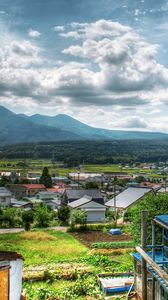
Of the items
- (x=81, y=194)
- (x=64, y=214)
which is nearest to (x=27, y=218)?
(x=64, y=214)

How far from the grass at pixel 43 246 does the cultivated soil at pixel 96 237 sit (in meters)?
0.70

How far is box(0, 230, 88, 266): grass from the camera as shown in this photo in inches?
1019

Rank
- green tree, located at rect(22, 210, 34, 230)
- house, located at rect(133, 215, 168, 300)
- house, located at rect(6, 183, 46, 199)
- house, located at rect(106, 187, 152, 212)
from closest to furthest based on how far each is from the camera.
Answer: house, located at rect(133, 215, 168, 300), green tree, located at rect(22, 210, 34, 230), house, located at rect(106, 187, 152, 212), house, located at rect(6, 183, 46, 199)

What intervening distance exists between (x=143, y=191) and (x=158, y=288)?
41.3m

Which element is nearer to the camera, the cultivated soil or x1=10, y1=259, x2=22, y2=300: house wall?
x1=10, y1=259, x2=22, y2=300: house wall

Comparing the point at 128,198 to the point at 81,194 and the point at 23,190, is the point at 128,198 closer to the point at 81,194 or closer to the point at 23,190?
the point at 81,194

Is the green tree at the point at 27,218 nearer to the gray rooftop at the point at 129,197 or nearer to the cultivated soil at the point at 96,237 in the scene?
the cultivated soil at the point at 96,237

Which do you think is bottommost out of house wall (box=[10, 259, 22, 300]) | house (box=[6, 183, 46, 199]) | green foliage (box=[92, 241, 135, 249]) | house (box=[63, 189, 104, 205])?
house (box=[6, 183, 46, 199])

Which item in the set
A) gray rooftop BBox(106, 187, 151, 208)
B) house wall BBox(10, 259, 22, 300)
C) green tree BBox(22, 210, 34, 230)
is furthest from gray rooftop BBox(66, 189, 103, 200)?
house wall BBox(10, 259, 22, 300)

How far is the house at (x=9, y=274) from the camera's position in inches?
399

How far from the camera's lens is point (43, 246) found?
29.9 meters

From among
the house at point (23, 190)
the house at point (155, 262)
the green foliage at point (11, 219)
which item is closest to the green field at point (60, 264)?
the house at point (155, 262)

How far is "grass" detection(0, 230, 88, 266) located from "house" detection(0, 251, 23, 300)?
11.4 m

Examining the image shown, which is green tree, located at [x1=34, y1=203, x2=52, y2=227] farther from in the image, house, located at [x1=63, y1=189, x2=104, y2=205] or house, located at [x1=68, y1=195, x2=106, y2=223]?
house, located at [x1=63, y1=189, x2=104, y2=205]
